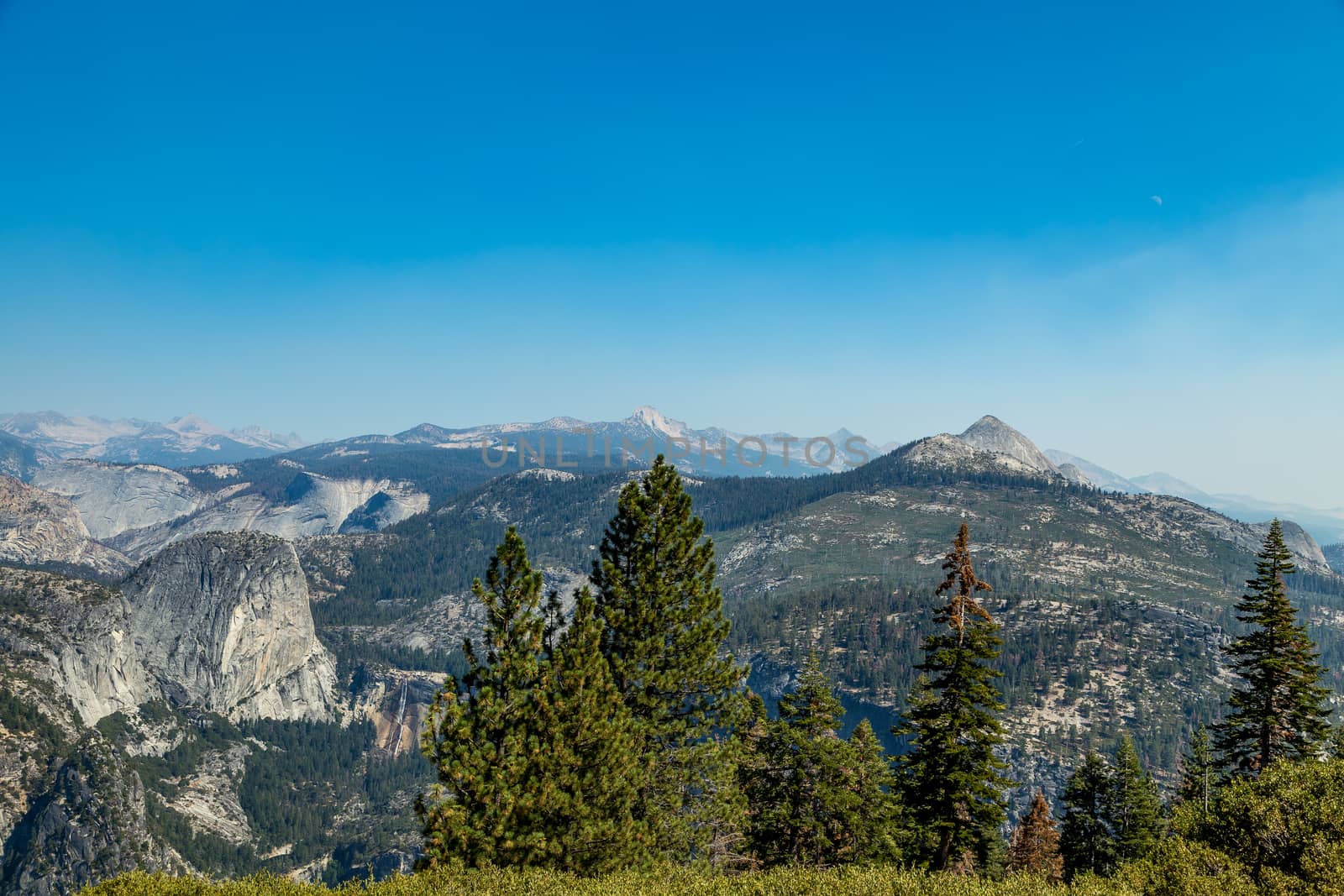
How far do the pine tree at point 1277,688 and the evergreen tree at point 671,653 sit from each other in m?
25.8

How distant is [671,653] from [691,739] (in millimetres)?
4467

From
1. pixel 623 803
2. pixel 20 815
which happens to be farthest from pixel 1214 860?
pixel 20 815

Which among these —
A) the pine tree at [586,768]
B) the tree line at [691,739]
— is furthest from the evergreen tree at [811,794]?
the pine tree at [586,768]

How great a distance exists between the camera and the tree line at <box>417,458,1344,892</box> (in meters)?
25.6

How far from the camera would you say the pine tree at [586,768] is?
27.1 meters

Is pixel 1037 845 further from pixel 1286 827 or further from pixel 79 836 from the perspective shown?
pixel 79 836

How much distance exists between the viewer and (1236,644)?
37562 millimetres

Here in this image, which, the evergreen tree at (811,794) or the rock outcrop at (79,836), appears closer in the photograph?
the evergreen tree at (811,794)

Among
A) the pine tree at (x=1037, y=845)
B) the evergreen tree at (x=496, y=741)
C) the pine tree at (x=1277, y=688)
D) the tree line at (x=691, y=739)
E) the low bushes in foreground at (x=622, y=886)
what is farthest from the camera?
the pine tree at (x=1037, y=845)

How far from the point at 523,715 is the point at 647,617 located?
7.49m

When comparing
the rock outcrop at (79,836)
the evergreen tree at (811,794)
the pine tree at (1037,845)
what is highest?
the evergreen tree at (811,794)

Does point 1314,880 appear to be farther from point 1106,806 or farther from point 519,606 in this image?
point 1106,806

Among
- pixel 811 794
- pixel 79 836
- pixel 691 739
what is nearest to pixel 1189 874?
pixel 691 739

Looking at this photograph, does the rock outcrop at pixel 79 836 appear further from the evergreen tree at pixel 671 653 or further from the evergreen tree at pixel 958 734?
the evergreen tree at pixel 958 734
